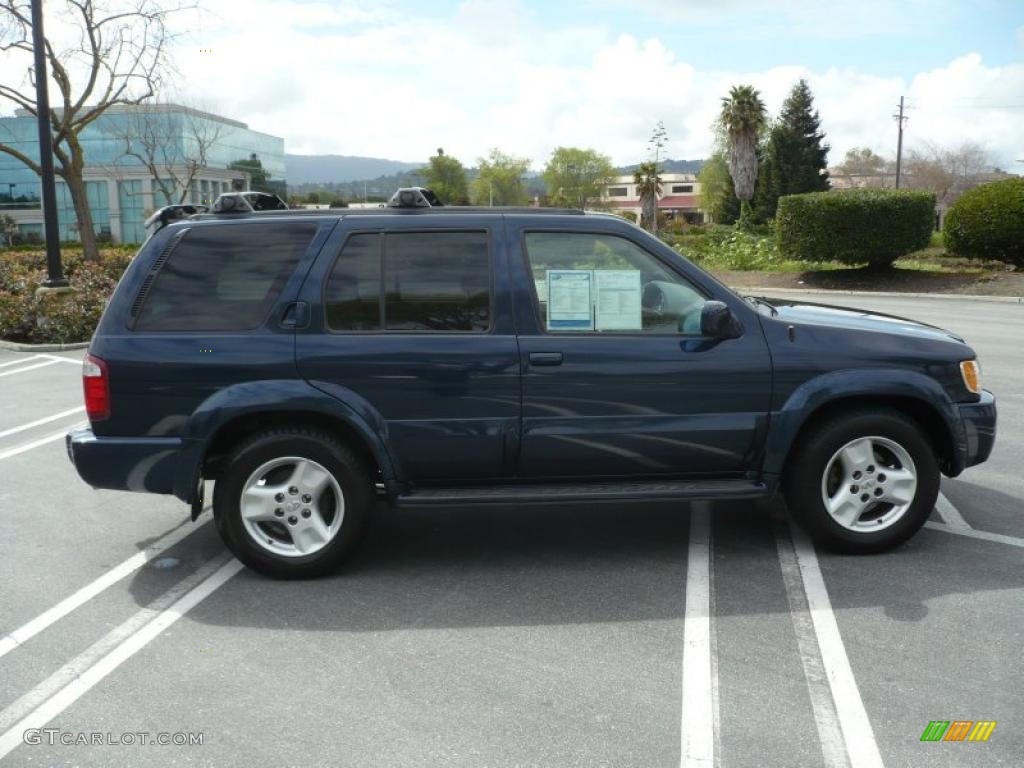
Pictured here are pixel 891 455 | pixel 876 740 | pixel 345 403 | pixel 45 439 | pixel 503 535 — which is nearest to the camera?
pixel 876 740

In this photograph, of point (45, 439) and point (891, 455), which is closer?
point (891, 455)

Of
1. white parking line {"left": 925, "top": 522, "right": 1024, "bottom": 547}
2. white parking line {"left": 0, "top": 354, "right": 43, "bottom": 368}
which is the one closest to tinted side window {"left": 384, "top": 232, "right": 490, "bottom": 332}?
white parking line {"left": 925, "top": 522, "right": 1024, "bottom": 547}

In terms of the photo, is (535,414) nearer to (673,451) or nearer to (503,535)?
(673,451)

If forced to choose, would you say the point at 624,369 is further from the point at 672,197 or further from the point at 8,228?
the point at 672,197

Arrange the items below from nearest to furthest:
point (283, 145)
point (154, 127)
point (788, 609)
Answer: point (788, 609), point (154, 127), point (283, 145)

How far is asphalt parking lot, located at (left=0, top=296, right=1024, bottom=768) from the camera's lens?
10.6 feet

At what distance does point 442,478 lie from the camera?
4742 millimetres

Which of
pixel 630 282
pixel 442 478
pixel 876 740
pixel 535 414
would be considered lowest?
pixel 876 740

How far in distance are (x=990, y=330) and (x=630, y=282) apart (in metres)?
12.2

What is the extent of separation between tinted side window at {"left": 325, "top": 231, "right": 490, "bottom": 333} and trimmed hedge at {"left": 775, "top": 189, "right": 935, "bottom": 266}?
866 inches

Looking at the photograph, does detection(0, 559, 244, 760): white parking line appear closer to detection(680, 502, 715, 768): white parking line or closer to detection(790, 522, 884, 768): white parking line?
detection(680, 502, 715, 768): white parking line

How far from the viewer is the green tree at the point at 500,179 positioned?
118 metres

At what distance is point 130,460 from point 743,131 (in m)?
47.5

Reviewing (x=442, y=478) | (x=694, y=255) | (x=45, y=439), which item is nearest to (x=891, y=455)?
(x=442, y=478)
